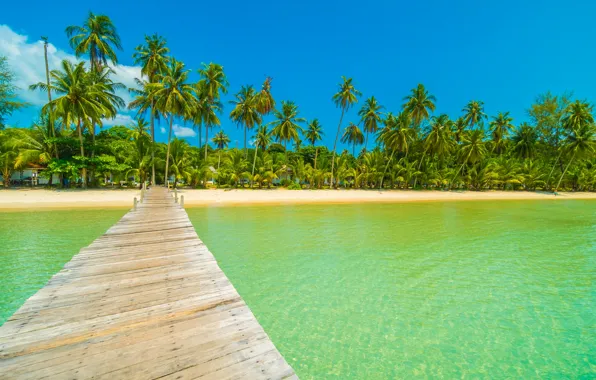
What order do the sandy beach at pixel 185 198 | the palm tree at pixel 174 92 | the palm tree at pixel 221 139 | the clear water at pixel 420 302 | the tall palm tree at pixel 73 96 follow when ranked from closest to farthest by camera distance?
the clear water at pixel 420 302, the sandy beach at pixel 185 198, the tall palm tree at pixel 73 96, the palm tree at pixel 174 92, the palm tree at pixel 221 139

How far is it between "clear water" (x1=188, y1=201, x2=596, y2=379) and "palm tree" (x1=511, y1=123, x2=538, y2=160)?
47.7m

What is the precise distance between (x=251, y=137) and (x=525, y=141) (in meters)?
49.8

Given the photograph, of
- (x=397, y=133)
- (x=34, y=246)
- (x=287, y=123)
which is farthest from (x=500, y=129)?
(x=34, y=246)

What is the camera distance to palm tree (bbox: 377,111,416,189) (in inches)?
1357

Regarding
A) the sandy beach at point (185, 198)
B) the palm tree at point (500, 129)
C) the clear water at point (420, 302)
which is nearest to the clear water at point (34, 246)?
the clear water at point (420, 302)

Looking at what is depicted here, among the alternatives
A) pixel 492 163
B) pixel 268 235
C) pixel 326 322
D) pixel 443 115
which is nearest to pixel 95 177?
pixel 268 235

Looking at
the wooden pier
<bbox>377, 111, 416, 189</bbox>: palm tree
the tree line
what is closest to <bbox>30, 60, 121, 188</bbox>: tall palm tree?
the tree line

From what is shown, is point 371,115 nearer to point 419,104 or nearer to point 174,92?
point 419,104

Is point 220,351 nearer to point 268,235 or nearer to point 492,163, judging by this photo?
point 268,235

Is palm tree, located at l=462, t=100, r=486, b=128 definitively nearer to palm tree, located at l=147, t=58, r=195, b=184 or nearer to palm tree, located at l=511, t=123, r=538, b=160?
palm tree, located at l=511, t=123, r=538, b=160

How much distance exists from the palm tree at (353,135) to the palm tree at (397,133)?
764 cm

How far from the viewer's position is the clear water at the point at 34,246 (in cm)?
527

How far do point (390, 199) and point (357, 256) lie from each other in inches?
878

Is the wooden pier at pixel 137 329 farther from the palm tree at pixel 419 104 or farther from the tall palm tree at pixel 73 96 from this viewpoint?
the palm tree at pixel 419 104
